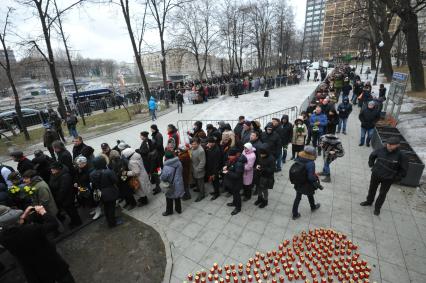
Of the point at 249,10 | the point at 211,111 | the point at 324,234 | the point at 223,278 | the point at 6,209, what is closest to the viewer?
the point at 6,209

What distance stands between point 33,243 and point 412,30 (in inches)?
811

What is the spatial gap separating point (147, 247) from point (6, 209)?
2.61 metres

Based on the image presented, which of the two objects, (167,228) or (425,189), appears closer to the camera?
(167,228)

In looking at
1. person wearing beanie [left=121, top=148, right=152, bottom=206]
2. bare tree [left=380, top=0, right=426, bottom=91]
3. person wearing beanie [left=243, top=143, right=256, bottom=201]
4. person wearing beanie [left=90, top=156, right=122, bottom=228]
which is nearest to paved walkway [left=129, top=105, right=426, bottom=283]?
person wearing beanie [left=121, top=148, right=152, bottom=206]

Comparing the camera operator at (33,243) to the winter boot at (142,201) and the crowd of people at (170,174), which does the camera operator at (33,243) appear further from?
the winter boot at (142,201)

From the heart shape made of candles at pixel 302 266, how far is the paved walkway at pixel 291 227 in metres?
0.18

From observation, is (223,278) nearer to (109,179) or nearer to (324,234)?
(324,234)

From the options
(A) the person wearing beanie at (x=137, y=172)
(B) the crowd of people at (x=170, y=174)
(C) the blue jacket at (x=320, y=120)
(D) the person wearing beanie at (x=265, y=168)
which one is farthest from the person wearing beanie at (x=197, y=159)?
(C) the blue jacket at (x=320, y=120)

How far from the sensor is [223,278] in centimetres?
399

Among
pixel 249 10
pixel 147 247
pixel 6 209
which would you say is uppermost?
pixel 249 10

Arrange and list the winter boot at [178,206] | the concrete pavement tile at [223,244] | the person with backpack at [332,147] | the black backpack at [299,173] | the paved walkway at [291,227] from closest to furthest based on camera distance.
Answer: the paved walkway at [291,227] < the concrete pavement tile at [223,244] < the black backpack at [299,173] < the winter boot at [178,206] < the person with backpack at [332,147]

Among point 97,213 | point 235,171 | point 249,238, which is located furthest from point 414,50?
point 97,213

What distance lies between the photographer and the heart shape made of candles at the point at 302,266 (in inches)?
157

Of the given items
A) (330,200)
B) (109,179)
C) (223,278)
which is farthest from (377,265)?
(109,179)
